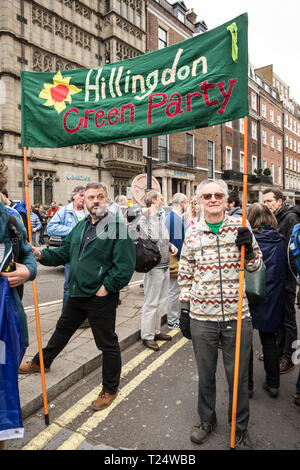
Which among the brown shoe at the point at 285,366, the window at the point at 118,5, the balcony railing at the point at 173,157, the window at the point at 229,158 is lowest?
the brown shoe at the point at 285,366

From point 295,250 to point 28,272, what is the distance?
2.18 m

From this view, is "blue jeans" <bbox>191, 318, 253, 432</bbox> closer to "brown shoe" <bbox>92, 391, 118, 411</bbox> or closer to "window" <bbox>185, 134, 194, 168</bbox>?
"brown shoe" <bbox>92, 391, 118, 411</bbox>

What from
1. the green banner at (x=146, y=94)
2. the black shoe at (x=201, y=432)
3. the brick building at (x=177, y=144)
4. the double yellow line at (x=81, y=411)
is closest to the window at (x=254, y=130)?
the brick building at (x=177, y=144)

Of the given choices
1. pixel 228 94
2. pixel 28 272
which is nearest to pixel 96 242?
pixel 28 272

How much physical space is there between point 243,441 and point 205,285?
3.82 feet

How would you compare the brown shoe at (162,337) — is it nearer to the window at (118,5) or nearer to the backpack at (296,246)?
the backpack at (296,246)

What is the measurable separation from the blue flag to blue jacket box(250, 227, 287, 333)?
2030mm

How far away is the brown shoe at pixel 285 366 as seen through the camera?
11.2ft

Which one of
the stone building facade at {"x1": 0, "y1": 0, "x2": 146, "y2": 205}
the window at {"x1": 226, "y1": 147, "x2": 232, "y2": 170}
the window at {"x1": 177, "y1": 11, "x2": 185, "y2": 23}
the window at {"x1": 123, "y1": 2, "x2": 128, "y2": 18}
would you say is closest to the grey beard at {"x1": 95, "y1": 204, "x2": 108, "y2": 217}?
the stone building facade at {"x1": 0, "y1": 0, "x2": 146, "y2": 205}

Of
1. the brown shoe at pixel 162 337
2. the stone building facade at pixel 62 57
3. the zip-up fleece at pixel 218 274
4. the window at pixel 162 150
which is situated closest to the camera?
the zip-up fleece at pixel 218 274

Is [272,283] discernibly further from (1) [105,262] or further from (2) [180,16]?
(2) [180,16]

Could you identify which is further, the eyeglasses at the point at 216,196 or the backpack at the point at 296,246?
the backpack at the point at 296,246
